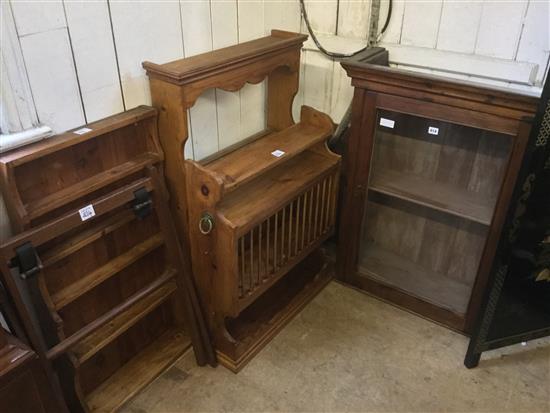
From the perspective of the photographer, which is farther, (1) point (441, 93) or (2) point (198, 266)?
(2) point (198, 266)

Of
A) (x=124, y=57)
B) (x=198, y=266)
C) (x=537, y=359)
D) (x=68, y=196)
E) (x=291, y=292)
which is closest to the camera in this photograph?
(x=68, y=196)

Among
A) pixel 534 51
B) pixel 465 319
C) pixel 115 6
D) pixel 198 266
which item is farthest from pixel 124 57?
pixel 465 319

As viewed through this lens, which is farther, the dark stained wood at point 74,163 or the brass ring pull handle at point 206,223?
the brass ring pull handle at point 206,223

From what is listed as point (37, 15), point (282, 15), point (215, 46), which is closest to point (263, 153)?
point (215, 46)

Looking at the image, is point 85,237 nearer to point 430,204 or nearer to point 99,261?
point 99,261

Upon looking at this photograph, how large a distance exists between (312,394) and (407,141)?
108 cm

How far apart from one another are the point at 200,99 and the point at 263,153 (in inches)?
12.0

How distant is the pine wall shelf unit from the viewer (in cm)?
133

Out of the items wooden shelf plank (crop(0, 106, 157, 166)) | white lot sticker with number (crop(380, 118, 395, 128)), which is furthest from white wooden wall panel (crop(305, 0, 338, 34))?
wooden shelf plank (crop(0, 106, 157, 166))

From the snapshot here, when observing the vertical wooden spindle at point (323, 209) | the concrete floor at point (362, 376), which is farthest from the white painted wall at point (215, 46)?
the concrete floor at point (362, 376)

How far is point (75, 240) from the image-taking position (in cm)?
149

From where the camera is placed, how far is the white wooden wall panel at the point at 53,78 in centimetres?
128

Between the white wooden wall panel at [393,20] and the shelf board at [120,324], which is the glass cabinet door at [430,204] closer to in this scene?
the white wooden wall panel at [393,20]

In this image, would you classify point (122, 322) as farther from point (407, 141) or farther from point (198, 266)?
point (407, 141)
